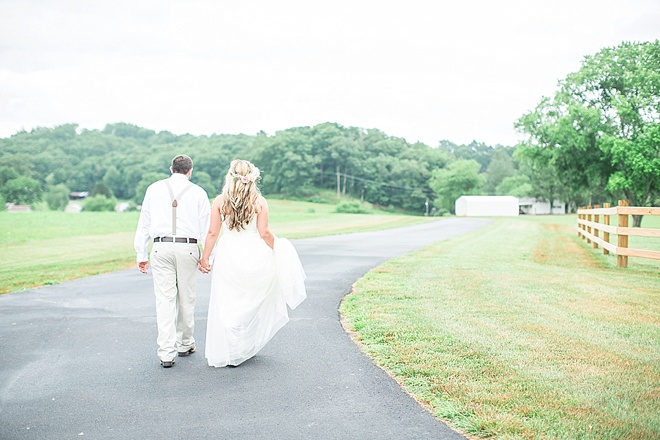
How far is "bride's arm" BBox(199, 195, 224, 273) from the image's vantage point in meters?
5.49

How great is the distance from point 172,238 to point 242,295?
92 cm

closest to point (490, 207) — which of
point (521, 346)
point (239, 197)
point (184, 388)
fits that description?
point (521, 346)

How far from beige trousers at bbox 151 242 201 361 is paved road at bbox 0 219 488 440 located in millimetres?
275

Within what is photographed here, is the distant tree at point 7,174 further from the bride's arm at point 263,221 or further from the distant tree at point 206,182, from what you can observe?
the bride's arm at point 263,221

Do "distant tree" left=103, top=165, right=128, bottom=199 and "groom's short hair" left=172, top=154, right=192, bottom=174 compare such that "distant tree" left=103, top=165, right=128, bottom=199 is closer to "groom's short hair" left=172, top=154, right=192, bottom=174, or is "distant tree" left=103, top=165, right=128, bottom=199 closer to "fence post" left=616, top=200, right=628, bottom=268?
"fence post" left=616, top=200, right=628, bottom=268

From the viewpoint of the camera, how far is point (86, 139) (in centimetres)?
10388

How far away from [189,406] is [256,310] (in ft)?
4.49

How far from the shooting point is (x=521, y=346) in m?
5.90

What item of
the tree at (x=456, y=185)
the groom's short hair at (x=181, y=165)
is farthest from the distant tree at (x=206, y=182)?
the groom's short hair at (x=181, y=165)

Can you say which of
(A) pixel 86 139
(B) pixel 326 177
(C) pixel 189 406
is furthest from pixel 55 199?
(C) pixel 189 406

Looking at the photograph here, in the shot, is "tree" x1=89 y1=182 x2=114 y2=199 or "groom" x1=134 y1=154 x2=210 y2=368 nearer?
"groom" x1=134 y1=154 x2=210 y2=368

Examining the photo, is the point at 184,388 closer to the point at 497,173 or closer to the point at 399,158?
the point at 399,158

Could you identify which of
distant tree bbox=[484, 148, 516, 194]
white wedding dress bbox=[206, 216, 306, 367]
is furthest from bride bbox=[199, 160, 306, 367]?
distant tree bbox=[484, 148, 516, 194]

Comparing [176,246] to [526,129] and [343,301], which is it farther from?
[526,129]
